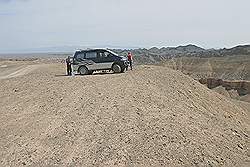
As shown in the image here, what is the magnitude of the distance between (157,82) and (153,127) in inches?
238

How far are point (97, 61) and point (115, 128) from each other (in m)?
12.1

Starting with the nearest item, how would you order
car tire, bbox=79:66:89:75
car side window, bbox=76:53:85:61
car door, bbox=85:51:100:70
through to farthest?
car door, bbox=85:51:100:70, car tire, bbox=79:66:89:75, car side window, bbox=76:53:85:61

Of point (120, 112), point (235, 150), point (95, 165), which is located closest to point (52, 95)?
point (120, 112)

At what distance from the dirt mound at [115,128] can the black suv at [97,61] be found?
5.99 meters

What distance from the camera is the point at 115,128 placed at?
486 inches

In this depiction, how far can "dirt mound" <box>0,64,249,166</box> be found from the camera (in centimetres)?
1093

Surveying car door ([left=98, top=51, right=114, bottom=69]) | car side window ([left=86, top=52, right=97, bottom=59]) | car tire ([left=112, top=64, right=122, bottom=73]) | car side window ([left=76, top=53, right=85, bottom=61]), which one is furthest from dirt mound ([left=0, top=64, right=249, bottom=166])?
car side window ([left=76, top=53, right=85, bottom=61])

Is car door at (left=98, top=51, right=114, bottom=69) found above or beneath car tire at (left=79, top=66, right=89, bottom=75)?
above

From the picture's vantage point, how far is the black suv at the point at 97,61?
2394 cm

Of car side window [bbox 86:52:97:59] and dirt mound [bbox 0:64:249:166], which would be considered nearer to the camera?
dirt mound [bbox 0:64:249:166]

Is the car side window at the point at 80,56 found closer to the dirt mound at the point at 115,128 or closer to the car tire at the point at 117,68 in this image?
the car tire at the point at 117,68

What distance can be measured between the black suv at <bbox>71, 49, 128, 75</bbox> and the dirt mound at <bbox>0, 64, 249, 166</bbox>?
5.99 metres

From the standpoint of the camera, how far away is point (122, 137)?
11.7 meters

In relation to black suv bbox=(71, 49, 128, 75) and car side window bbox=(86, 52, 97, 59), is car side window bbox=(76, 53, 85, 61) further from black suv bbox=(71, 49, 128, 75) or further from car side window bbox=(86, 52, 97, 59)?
car side window bbox=(86, 52, 97, 59)
